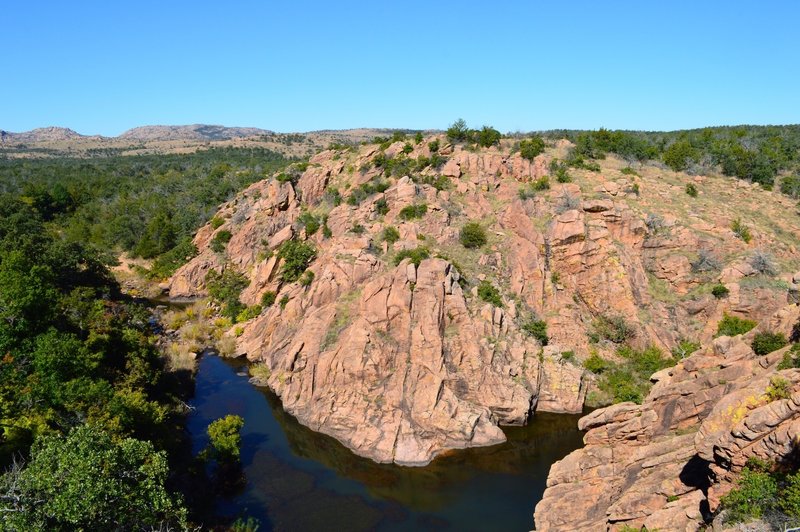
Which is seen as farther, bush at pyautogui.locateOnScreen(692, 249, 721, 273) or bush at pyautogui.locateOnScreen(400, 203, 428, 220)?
bush at pyautogui.locateOnScreen(400, 203, 428, 220)

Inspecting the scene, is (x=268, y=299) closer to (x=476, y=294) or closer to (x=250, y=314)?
(x=250, y=314)

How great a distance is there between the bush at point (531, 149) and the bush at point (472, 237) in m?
12.1

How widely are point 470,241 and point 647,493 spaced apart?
2653 centimetres

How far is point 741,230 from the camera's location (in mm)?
42156

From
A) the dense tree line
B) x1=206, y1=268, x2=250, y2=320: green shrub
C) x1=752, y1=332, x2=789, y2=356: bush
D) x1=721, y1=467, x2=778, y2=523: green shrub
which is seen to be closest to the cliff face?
x1=206, y1=268, x2=250, y2=320: green shrub

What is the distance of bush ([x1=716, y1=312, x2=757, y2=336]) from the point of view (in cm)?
3606

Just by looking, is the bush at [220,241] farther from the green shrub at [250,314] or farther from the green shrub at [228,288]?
the green shrub at [250,314]

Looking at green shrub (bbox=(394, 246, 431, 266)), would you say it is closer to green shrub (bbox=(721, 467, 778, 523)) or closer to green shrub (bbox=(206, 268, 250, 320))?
green shrub (bbox=(206, 268, 250, 320))

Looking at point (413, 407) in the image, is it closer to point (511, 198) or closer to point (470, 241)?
point (470, 241)

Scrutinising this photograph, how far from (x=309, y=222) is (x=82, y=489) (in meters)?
38.2

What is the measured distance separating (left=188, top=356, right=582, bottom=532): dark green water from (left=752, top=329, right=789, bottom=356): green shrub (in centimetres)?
1337

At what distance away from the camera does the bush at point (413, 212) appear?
145 ft

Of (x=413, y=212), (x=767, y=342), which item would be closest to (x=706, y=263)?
(x=767, y=342)

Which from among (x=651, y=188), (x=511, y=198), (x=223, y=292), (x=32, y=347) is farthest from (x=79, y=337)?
(x=651, y=188)
